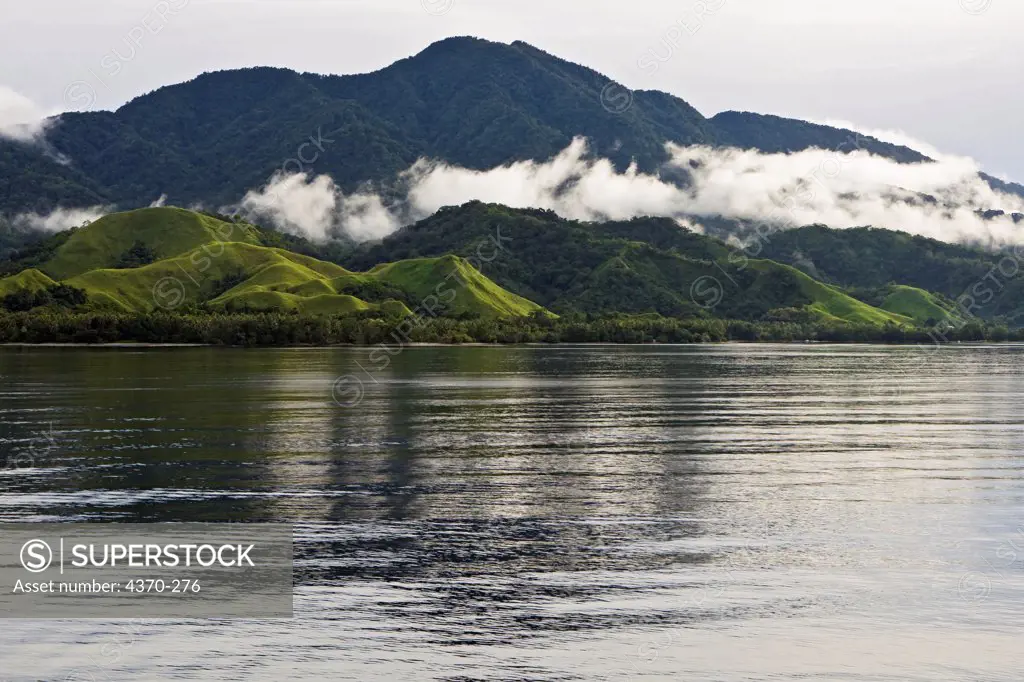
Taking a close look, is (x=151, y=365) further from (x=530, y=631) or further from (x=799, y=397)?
(x=530, y=631)

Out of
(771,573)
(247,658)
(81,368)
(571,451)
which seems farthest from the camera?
(81,368)

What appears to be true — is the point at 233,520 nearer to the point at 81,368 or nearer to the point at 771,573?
the point at 771,573

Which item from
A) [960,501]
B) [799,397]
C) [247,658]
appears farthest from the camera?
[799,397]

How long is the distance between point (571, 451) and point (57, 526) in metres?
28.3

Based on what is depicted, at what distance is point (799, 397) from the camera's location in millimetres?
99625

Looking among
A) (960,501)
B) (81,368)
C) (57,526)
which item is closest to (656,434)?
(960,501)

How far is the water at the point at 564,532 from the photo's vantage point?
953 inches

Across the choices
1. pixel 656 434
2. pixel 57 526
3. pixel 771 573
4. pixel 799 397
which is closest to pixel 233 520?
pixel 57 526

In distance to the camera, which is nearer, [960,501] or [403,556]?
[403,556]

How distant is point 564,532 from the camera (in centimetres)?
3619

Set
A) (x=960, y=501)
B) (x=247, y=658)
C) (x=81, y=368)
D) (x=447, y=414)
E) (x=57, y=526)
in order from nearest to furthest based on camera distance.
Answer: (x=247, y=658)
(x=57, y=526)
(x=960, y=501)
(x=447, y=414)
(x=81, y=368)

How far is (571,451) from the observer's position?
58125mm

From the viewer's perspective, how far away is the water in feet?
79.4

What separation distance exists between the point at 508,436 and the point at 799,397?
4295 centimetres
